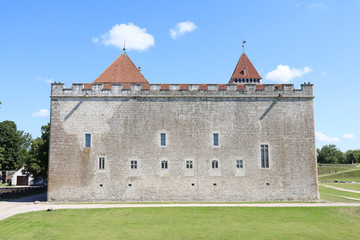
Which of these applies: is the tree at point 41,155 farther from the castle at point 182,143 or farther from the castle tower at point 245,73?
the castle tower at point 245,73

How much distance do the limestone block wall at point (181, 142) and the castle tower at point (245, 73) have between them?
66.3ft

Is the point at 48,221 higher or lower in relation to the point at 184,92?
lower

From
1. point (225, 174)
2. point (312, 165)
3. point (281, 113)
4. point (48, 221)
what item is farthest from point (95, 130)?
point (312, 165)

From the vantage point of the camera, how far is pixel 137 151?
24609mm

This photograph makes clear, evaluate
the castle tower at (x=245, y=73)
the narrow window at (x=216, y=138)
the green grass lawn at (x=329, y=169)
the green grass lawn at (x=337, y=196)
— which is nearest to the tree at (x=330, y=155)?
the green grass lawn at (x=329, y=169)

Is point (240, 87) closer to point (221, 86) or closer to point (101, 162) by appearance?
point (221, 86)

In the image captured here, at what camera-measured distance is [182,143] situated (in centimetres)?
Answer: 2480

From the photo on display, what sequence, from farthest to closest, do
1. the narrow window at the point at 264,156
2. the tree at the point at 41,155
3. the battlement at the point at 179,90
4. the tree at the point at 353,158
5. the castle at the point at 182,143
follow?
the tree at the point at 353,158, the tree at the point at 41,155, the battlement at the point at 179,90, the narrow window at the point at 264,156, the castle at the point at 182,143

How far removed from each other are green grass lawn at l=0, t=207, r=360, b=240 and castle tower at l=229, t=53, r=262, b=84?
2811 cm

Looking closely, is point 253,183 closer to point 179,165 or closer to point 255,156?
point 255,156

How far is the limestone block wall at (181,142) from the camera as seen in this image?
2428 centimetres

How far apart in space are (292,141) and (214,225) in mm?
→ 12802

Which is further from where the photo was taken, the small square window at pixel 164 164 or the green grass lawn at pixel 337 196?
the green grass lawn at pixel 337 196

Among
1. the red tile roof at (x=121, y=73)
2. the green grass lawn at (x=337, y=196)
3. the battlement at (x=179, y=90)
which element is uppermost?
the red tile roof at (x=121, y=73)
